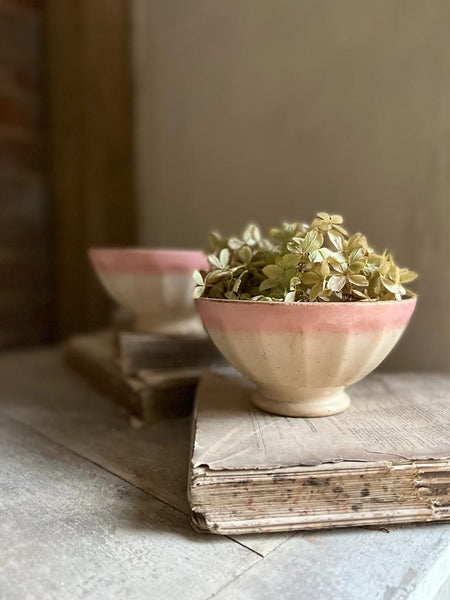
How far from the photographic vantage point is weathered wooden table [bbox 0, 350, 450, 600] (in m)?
0.34

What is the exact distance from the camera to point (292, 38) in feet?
2.69

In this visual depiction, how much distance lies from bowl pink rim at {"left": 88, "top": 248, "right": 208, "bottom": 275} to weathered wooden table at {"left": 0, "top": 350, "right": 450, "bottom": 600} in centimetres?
27

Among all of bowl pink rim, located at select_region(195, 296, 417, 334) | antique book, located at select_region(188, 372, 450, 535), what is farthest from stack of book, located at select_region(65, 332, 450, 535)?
bowl pink rim, located at select_region(195, 296, 417, 334)

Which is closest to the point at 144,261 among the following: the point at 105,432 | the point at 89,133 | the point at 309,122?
the point at 105,432

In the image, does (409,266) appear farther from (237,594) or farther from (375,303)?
(237,594)

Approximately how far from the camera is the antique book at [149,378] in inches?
25.5

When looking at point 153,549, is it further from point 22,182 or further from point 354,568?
point 22,182

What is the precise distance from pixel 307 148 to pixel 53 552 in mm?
695

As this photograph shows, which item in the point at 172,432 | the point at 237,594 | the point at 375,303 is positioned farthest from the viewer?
the point at 172,432

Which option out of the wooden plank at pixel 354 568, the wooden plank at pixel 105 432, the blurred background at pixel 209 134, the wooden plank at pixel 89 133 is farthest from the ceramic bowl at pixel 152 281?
the wooden plank at pixel 89 133

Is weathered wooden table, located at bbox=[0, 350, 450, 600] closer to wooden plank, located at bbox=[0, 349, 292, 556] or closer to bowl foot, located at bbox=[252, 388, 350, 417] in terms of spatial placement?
wooden plank, located at bbox=[0, 349, 292, 556]

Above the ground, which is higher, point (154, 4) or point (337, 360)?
point (154, 4)

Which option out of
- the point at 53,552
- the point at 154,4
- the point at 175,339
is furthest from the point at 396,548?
the point at 154,4

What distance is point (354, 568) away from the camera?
352 mm
